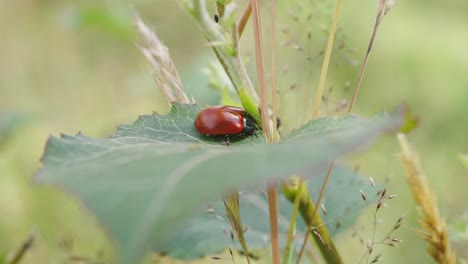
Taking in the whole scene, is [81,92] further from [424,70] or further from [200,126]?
[200,126]

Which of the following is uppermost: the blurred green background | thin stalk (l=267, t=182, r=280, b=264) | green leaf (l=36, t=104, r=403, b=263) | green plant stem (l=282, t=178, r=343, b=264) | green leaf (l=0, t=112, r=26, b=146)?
the blurred green background

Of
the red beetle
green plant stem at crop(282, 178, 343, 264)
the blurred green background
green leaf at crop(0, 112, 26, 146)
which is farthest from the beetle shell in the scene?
green leaf at crop(0, 112, 26, 146)

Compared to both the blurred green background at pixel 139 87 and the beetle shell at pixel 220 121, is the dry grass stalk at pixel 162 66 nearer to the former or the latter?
the beetle shell at pixel 220 121

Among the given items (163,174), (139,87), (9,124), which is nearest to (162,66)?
(163,174)

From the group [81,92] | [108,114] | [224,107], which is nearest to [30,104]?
[81,92]

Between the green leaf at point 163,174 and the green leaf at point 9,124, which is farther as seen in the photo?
the green leaf at point 9,124

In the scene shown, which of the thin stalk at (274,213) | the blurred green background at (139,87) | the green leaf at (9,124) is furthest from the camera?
the blurred green background at (139,87)

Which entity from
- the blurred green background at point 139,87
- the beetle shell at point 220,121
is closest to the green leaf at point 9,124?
the blurred green background at point 139,87

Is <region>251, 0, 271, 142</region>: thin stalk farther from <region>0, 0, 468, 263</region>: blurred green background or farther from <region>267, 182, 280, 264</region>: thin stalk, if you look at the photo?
<region>0, 0, 468, 263</region>: blurred green background

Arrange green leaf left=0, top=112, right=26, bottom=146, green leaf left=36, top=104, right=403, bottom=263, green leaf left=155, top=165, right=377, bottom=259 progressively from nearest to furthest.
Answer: green leaf left=36, top=104, right=403, bottom=263 → green leaf left=155, top=165, right=377, bottom=259 → green leaf left=0, top=112, right=26, bottom=146
